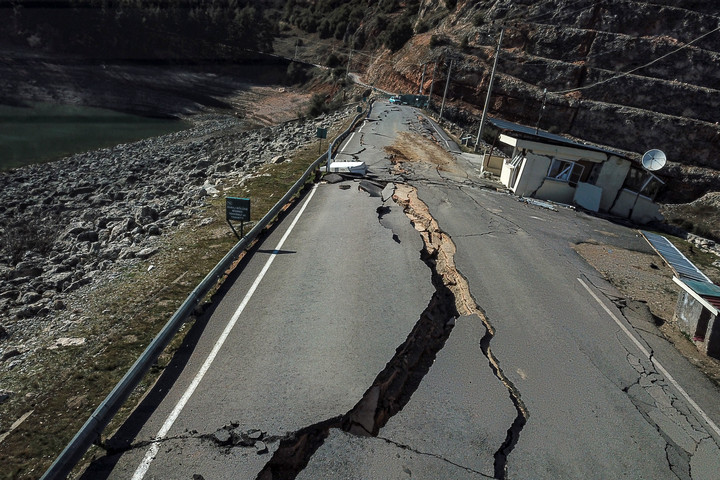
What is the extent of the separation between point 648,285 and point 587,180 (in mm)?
9492

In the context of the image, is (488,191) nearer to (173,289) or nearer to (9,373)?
(173,289)

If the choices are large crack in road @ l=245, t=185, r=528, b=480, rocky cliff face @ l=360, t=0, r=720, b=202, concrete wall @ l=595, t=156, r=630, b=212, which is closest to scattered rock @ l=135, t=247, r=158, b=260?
large crack in road @ l=245, t=185, r=528, b=480

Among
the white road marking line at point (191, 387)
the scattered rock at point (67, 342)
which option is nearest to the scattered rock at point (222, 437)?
the white road marking line at point (191, 387)

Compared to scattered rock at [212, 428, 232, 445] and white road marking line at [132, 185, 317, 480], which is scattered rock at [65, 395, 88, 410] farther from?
scattered rock at [212, 428, 232, 445]

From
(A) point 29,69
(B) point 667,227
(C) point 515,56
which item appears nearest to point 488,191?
(B) point 667,227

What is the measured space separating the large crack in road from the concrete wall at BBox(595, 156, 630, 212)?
1307cm

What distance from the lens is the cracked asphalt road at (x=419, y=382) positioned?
16.9 feet

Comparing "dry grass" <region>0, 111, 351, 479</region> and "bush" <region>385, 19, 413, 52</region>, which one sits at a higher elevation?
"bush" <region>385, 19, 413, 52</region>

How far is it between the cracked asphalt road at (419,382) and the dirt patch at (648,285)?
54cm

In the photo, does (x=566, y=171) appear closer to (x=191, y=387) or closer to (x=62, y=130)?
(x=191, y=387)

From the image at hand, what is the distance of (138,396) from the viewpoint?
19.3ft

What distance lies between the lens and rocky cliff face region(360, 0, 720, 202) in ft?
169

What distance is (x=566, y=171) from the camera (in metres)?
20.2

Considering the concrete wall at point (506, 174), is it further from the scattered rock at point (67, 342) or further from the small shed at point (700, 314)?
the scattered rock at point (67, 342)
